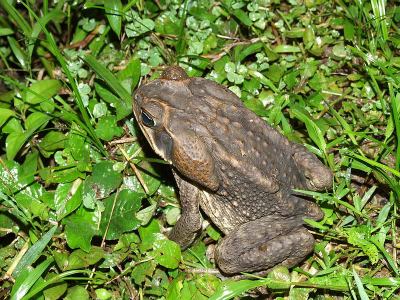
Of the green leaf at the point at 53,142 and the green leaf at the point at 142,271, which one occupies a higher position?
the green leaf at the point at 53,142

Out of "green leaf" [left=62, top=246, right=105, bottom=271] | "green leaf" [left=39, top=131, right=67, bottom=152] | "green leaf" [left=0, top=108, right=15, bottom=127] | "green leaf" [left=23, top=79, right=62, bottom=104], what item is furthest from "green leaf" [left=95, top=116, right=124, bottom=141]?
"green leaf" [left=62, top=246, right=105, bottom=271]

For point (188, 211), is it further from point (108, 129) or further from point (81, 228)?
point (108, 129)

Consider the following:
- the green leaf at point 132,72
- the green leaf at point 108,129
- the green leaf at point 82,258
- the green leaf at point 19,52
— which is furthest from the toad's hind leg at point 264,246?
the green leaf at point 19,52

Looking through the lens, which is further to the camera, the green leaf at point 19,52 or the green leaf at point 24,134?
the green leaf at point 19,52

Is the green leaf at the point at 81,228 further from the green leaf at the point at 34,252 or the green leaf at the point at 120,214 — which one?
the green leaf at the point at 34,252

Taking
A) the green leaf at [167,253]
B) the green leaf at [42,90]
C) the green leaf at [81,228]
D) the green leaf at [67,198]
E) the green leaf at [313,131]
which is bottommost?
the green leaf at [167,253]

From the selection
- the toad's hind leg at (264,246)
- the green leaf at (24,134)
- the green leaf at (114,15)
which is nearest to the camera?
the toad's hind leg at (264,246)
